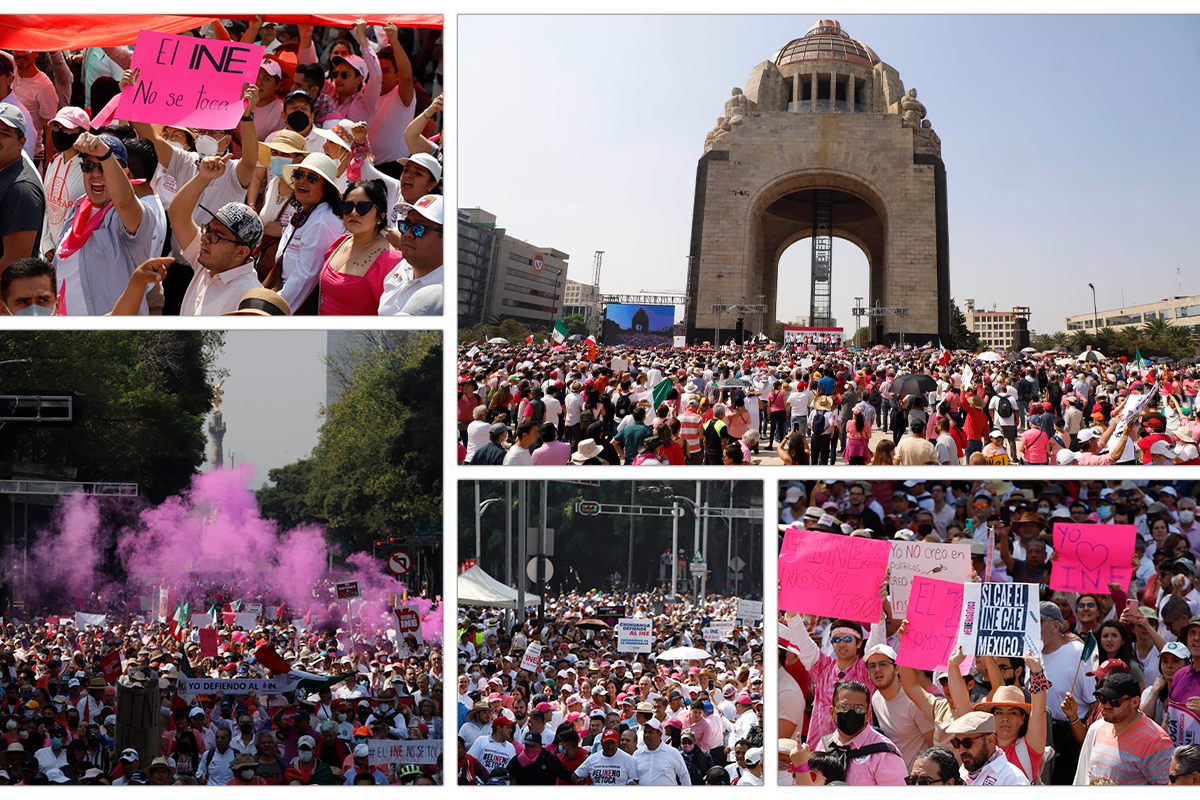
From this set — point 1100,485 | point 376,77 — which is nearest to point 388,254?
point 376,77

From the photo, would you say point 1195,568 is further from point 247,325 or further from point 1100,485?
point 247,325

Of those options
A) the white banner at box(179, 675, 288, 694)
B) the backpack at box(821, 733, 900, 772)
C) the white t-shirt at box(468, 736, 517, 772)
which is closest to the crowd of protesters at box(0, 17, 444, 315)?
the white banner at box(179, 675, 288, 694)

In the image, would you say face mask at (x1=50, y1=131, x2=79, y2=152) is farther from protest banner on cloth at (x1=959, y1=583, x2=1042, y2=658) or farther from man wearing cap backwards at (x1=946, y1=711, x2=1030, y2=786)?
man wearing cap backwards at (x1=946, y1=711, x2=1030, y2=786)

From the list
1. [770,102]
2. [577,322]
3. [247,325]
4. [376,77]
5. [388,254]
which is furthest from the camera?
[770,102]

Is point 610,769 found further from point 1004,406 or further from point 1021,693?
point 1004,406

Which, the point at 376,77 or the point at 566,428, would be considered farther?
the point at 566,428

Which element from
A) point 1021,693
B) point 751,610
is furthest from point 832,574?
point 1021,693
